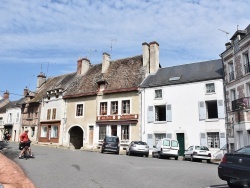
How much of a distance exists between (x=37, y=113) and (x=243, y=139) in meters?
26.0

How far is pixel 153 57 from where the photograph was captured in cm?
2878

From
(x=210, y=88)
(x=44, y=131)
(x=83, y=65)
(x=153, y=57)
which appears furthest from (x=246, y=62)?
(x=44, y=131)

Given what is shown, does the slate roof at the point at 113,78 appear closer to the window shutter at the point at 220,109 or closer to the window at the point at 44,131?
the window at the point at 44,131

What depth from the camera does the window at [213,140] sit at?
21750mm

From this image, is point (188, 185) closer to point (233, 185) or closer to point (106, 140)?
point (233, 185)

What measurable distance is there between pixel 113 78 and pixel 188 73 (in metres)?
8.58

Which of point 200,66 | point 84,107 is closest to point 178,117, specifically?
point 200,66

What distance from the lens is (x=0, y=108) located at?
153ft

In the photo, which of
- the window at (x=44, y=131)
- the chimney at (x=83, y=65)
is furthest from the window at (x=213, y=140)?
the window at (x=44, y=131)

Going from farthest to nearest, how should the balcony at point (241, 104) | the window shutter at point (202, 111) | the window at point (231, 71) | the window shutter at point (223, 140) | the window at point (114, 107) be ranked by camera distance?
the window at point (114, 107)
the window shutter at point (202, 111)
the window at point (231, 71)
the window shutter at point (223, 140)
the balcony at point (241, 104)

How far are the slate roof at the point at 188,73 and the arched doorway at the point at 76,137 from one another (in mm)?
10005

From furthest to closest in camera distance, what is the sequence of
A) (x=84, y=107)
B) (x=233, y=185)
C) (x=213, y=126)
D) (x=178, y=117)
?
1. (x=84, y=107)
2. (x=178, y=117)
3. (x=213, y=126)
4. (x=233, y=185)

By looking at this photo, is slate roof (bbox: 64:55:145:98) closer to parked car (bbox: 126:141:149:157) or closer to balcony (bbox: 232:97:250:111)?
parked car (bbox: 126:141:149:157)

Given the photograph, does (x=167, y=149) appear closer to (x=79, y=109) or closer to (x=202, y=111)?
(x=202, y=111)
